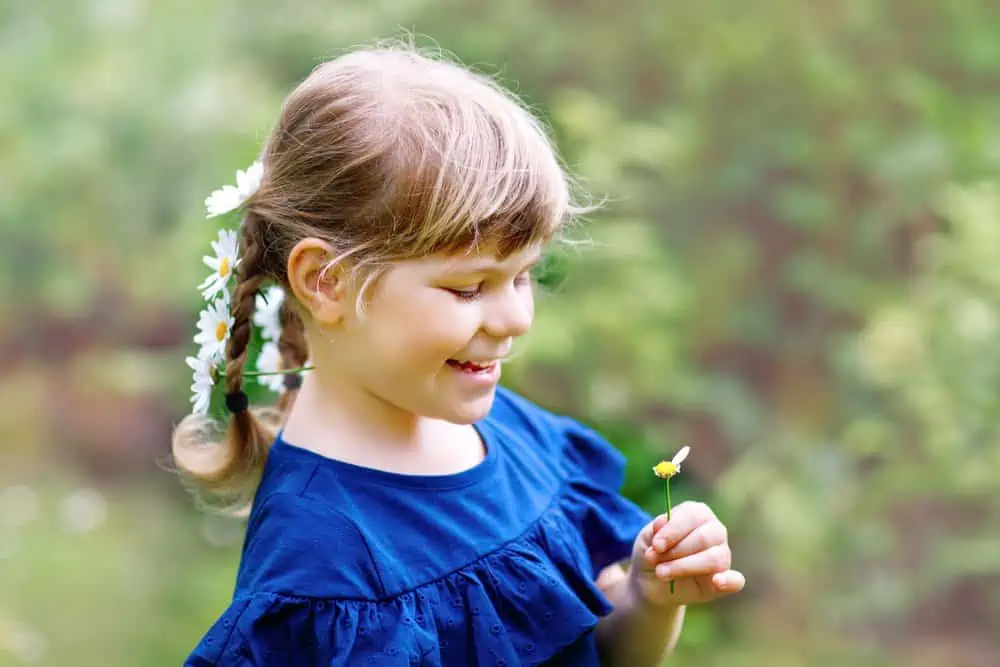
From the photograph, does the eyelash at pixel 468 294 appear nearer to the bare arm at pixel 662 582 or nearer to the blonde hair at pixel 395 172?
the blonde hair at pixel 395 172

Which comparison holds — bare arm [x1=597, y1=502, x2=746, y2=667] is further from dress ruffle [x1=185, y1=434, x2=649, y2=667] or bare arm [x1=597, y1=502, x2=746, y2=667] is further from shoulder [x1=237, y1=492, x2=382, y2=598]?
shoulder [x1=237, y1=492, x2=382, y2=598]

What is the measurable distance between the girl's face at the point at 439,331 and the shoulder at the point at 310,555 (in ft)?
0.45

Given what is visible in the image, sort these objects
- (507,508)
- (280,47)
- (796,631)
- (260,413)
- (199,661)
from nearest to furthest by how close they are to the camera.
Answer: (199,661), (507,508), (260,413), (796,631), (280,47)

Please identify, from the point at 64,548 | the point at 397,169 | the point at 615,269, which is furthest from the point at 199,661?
the point at 64,548

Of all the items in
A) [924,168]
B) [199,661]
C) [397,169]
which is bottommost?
[199,661]

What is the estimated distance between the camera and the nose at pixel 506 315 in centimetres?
117

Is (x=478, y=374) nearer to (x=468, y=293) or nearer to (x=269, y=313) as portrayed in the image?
(x=468, y=293)

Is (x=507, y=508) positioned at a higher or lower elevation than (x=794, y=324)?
lower

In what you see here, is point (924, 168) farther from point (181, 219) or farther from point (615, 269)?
point (181, 219)

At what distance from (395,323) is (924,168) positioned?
6.37 feet

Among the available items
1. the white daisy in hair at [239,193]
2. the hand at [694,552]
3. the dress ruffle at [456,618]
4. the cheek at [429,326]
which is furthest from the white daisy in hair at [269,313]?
the hand at [694,552]

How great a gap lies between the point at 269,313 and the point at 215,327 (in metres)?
0.12

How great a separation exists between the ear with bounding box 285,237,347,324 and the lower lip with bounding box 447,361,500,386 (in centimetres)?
12

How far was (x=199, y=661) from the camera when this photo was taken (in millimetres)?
1120
